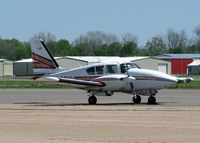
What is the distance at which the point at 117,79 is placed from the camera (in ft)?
107

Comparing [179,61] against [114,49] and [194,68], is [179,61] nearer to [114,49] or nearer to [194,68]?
[194,68]

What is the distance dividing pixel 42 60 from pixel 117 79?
5.37m

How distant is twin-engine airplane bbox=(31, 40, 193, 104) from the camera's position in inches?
1271

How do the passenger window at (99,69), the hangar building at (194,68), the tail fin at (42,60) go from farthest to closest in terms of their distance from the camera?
1. the hangar building at (194,68)
2. the tail fin at (42,60)
3. the passenger window at (99,69)

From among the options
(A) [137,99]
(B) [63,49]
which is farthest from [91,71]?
(B) [63,49]

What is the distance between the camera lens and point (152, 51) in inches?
7820

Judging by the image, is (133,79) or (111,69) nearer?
(133,79)

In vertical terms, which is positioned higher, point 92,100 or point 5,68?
point 5,68

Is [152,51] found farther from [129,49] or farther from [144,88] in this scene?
[144,88]

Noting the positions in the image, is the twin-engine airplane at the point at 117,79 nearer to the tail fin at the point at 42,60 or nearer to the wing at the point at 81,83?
the wing at the point at 81,83

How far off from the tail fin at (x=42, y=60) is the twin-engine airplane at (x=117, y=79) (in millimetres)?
1255

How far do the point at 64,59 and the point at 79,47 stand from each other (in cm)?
7836

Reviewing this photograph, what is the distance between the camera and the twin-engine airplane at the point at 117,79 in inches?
1271

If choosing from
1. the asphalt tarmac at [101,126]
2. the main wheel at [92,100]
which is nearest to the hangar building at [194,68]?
the main wheel at [92,100]
